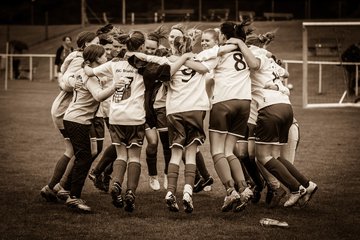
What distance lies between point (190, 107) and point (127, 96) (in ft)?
2.22

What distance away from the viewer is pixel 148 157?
918 cm

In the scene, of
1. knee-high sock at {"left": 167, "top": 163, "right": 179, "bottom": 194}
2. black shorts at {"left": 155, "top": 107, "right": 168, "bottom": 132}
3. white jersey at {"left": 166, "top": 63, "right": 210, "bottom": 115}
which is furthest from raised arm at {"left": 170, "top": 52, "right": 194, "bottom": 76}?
black shorts at {"left": 155, "top": 107, "right": 168, "bottom": 132}

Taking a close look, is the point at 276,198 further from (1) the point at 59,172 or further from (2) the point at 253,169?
(1) the point at 59,172

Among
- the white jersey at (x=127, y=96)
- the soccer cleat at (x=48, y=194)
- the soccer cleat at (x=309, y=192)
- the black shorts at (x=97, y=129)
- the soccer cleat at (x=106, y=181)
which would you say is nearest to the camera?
the white jersey at (x=127, y=96)

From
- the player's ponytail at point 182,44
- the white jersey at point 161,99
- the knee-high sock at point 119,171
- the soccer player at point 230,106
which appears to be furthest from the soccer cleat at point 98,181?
the player's ponytail at point 182,44

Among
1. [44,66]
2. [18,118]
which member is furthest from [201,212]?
[44,66]

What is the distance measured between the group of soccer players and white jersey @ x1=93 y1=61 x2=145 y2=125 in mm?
11

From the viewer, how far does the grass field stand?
22.4ft

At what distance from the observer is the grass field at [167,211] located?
22.4 ft

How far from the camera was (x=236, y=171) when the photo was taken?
768 cm

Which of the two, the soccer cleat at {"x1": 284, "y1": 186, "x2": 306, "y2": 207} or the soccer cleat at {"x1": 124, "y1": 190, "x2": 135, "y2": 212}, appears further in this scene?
the soccer cleat at {"x1": 284, "y1": 186, "x2": 306, "y2": 207}

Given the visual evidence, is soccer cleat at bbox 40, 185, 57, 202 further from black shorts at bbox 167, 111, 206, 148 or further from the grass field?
black shorts at bbox 167, 111, 206, 148

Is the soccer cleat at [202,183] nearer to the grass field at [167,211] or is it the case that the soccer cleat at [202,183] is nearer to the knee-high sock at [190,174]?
the grass field at [167,211]

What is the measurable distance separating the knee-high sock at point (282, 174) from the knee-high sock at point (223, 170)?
1.61ft
